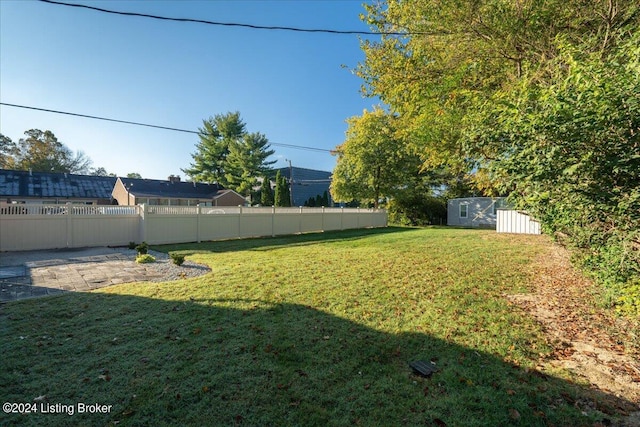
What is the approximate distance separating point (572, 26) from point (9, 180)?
110 ft

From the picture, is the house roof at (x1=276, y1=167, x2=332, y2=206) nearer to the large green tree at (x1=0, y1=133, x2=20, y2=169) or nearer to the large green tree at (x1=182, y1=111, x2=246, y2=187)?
the large green tree at (x1=182, y1=111, x2=246, y2=187)

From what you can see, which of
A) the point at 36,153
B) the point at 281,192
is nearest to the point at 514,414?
the point at 281,192

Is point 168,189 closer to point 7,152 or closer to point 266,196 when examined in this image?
point 266,196

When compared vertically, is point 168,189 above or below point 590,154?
above

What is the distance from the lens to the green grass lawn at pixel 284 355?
7.14 feet

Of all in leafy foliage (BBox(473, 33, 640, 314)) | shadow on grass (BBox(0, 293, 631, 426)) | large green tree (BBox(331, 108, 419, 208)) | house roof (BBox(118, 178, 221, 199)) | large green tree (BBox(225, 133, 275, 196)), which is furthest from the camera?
large green tree (BBox(225, 133, 275, 196))

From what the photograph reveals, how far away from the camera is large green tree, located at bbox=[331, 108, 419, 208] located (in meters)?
20.5

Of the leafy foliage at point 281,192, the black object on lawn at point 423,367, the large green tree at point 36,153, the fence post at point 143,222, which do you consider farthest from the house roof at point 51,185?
the black object on lawn at point 423,367

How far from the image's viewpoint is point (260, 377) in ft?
8.36

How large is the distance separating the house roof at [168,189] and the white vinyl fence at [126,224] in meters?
16.3

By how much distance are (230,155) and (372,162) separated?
17688 mm

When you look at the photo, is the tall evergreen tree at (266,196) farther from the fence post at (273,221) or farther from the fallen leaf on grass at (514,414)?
the fallen leaf on grass at (514,414)

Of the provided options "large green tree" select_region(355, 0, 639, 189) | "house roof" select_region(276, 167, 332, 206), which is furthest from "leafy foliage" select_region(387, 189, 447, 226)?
"house roof" select_region(276, 167, 332, 206)

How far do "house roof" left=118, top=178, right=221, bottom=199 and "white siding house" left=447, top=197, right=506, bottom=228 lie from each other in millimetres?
22535
